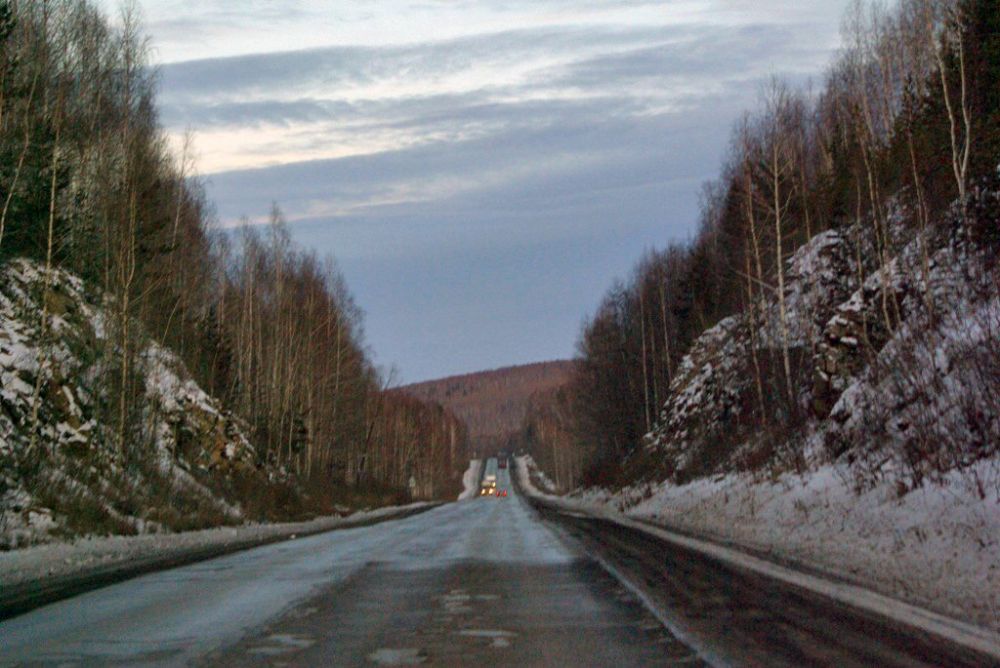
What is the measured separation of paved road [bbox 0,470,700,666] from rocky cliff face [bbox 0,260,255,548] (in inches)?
342

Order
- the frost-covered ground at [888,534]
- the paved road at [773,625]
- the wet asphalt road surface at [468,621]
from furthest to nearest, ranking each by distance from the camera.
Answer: the frost-covered ground at [888,534] → the wet asphalt road surface at [468,621] → the paved road at [773,625]

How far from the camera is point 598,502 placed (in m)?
65.6

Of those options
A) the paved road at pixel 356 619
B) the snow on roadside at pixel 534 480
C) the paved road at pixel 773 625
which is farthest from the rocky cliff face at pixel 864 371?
the snow on roadside at pixel 534 480

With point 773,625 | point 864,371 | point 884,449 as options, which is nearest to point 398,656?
point 773,625

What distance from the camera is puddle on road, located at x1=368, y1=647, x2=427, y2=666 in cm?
805

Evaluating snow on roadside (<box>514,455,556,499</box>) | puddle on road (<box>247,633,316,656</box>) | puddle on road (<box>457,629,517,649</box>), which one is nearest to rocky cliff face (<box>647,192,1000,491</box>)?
puddle on road (<box>457,629,517,649</box>)

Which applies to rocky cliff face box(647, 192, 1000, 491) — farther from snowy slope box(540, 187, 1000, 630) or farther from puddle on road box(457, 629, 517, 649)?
puddle on road box(457, 629, 517, 649)

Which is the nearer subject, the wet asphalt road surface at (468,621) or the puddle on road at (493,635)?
the wet asphalt road surface at (468,621)

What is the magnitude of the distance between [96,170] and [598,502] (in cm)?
3996

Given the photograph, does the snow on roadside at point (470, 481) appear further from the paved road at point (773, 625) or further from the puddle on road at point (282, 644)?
the puddle on road at point (282, 644)

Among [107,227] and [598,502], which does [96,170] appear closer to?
[107,227]

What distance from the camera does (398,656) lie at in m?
8.33

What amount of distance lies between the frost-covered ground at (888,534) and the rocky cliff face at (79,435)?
1474cm

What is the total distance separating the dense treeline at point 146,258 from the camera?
29.7m
